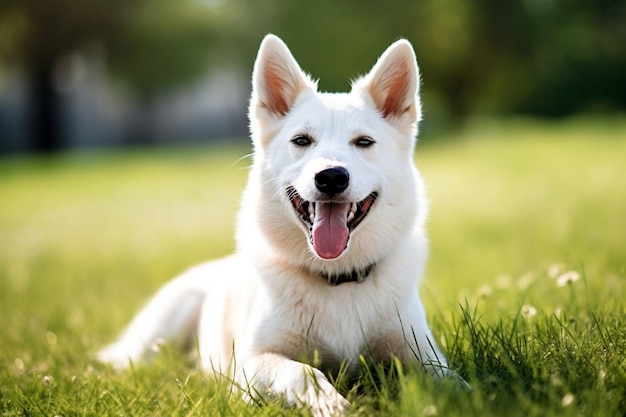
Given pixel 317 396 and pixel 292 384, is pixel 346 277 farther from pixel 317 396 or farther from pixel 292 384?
pixel 317 396

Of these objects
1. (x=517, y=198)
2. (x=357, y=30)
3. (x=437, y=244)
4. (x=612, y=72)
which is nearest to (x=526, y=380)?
(x=437, y=244)

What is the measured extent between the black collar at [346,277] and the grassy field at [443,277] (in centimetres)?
53

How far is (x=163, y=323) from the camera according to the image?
5094 millimetres

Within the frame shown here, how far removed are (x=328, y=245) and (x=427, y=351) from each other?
768 mm

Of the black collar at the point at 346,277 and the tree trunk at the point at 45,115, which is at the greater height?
the black collar at the point at 346,277

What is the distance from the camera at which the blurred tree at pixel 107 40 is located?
1195 inches

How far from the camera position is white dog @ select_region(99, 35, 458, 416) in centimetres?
344

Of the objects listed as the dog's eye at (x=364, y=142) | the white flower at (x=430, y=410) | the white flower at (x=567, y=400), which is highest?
the dog's eye at (x=364, y=142)

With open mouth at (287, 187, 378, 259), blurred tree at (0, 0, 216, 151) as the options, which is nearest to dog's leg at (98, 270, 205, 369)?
open mouth at (287, 187, 378, 259)

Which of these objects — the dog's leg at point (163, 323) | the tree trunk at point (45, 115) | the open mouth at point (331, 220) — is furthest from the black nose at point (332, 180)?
→ the tree trunk at point (45, 115)

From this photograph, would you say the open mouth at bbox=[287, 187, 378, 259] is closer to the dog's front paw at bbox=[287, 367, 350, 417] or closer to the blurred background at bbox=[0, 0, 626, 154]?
the dog's front paw at bbox=[287, 367, 350, 417]

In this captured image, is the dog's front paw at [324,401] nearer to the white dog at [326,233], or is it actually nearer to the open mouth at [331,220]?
the white dog at [326,233]

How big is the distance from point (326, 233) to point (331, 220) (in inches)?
2.9

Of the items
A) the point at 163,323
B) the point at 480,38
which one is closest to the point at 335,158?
the point at 163,323
